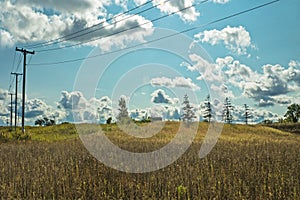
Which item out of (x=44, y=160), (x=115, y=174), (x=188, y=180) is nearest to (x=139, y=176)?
(x=115, y=174)

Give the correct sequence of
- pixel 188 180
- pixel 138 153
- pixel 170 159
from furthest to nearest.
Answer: pixel 138 153 → pixel 170 159 → pixel 188 180

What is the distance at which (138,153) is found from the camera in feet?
37.5

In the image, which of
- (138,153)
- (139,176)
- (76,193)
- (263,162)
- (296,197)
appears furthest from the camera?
(138,153)

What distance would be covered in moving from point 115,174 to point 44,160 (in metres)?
3.54

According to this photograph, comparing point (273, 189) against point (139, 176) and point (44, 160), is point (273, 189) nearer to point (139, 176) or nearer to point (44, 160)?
point (139, 176)

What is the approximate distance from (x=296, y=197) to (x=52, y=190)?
4353 mm

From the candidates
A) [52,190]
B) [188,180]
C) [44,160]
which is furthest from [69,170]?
[188,180]

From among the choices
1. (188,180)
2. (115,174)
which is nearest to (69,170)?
(115,174)

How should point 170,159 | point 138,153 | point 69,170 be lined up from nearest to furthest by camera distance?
1. point 69,170
2. point 170,159
3. point 138,153

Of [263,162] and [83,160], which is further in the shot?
[83,160]

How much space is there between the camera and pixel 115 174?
7.74 meters

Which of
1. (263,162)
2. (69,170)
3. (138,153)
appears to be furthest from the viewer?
(138,153)

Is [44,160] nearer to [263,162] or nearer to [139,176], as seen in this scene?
[139,176]

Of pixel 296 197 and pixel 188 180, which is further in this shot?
pixel 188 180
